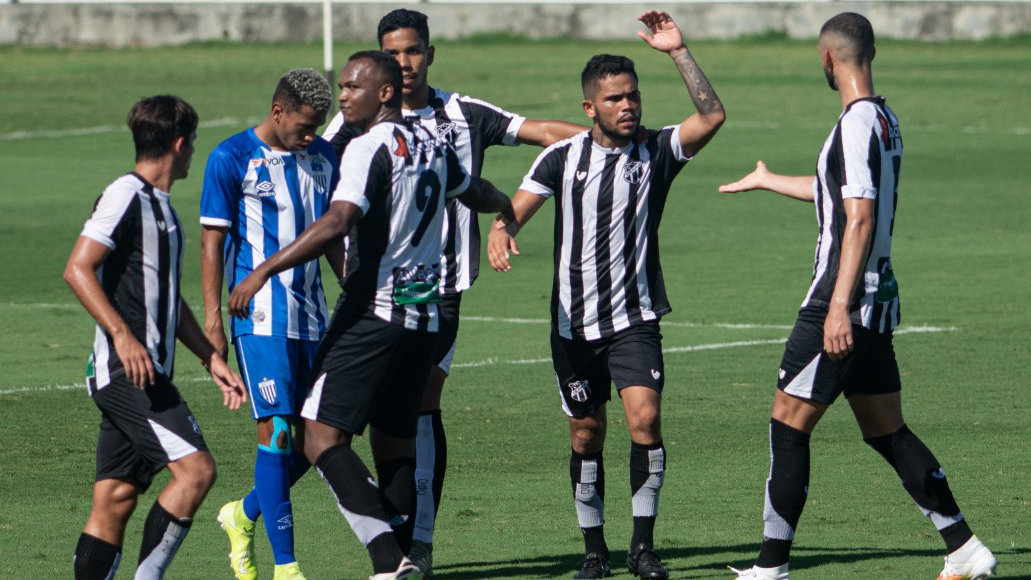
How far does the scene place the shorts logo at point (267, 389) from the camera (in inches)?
279

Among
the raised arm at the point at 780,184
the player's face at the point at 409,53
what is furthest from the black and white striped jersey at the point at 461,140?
the raised arm at the point at 780,184

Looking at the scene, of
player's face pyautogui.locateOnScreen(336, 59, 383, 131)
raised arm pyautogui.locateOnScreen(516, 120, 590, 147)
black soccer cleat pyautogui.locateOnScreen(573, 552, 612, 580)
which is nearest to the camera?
player's face pyautogui.locateOnScreen(336, 59, 383, 131)

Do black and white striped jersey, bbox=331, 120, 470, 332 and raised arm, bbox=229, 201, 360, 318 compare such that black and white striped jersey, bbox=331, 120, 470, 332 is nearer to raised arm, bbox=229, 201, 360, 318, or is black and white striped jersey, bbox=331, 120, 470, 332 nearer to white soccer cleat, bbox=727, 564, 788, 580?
raised arm, bbox=229, 201, 360, 318

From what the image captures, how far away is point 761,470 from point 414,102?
275 cm

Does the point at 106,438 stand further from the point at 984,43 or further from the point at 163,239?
the point at 984,43

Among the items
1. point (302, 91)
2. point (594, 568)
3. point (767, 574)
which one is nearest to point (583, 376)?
point (594, 568)

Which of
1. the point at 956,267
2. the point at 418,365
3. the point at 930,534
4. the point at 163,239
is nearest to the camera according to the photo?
the point at 163,239

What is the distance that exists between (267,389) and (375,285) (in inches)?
28.3

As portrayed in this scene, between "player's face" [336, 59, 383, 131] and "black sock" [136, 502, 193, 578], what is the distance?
160cm

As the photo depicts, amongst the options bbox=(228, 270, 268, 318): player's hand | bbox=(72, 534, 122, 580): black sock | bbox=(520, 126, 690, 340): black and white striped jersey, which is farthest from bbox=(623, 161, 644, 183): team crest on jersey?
bbox=(72, 534, 122, 580): black sock

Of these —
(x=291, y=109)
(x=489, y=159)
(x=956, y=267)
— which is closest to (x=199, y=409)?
(x=291, y=109)

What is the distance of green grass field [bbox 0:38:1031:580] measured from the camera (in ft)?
26.0

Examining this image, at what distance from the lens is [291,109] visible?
7.05 metres

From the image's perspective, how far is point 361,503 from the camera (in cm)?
655
